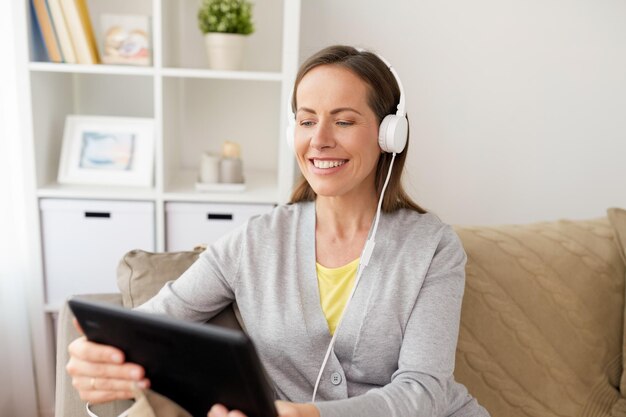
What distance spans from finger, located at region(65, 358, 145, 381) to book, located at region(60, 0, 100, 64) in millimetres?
1141

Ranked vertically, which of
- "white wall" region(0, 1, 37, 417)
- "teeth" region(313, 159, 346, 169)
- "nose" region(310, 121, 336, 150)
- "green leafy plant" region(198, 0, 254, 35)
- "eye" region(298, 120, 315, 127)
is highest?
"green leafy plant" region(198, 0, 254, 35)

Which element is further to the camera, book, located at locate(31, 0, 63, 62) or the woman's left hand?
book, located at locate(31, 0, 63, 62)

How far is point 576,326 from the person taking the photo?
1446 millimetres

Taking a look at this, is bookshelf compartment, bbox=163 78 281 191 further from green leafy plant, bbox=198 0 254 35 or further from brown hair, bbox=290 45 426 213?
brown hair, bbox=290 45 426 213

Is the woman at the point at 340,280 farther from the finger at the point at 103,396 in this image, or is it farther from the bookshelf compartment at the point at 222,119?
the bookshelf compartment at the point at 222,119

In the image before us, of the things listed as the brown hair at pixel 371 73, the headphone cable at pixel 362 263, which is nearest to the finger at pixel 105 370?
the headphone cable at pixel 362 263

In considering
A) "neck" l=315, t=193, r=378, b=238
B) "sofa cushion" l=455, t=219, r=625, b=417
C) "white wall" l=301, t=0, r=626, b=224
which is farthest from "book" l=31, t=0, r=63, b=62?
"sofa cushion" l=455, t=219, r=625, b=417

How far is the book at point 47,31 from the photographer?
178cm

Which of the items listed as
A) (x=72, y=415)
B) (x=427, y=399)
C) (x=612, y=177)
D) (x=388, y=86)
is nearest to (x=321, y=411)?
(x=427, y=399)

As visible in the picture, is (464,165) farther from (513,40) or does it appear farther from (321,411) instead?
(321,411)

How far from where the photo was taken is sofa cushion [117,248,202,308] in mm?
1302

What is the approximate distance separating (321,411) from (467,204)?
156 centimetres

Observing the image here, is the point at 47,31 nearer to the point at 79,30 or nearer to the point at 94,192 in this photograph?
the point at 79,30

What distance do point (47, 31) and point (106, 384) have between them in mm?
1259
